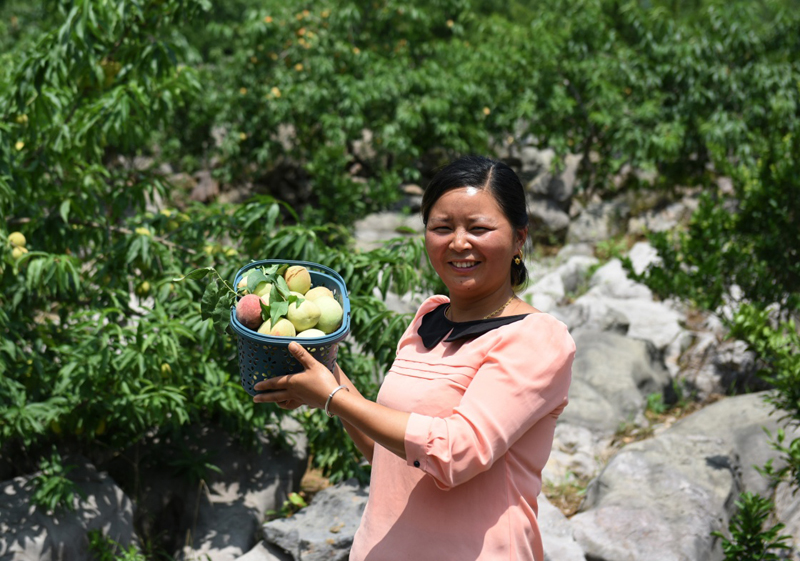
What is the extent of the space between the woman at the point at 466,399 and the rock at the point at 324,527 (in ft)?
6.48

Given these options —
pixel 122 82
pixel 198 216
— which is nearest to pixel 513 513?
pixel 198 216

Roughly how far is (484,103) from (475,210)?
29.2 feet

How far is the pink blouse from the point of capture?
1446 mm

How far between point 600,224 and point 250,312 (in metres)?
8.53

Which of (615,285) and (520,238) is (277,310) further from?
(615,285)

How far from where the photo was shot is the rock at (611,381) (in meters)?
5.42

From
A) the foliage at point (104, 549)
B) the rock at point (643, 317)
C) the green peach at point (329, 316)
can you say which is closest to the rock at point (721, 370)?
the rock at point (643, 317)

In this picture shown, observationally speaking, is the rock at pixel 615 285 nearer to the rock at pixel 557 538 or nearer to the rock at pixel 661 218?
the rock at pixel 661 218

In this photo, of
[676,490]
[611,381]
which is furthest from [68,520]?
[611,381]

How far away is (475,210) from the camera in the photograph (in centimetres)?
163

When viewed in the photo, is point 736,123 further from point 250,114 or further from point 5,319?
point 5,319

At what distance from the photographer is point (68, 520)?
3545 mm

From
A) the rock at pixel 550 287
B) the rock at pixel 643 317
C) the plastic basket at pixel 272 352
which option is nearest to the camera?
the plastic basket at pixel 272 352

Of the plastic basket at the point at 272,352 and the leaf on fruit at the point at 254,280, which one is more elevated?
the leaf on fruit at the point at 254,280
